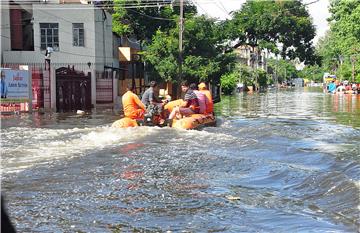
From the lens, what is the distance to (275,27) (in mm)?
43094

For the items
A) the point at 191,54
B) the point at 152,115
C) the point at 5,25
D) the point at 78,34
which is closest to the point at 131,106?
the point at 152,115

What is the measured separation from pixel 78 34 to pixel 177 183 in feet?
90.2

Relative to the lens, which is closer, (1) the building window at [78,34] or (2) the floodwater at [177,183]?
(2) the floodwater at [177,183]

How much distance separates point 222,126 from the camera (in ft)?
57.0

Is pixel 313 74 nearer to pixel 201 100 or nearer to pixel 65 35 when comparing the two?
pixel 65 35

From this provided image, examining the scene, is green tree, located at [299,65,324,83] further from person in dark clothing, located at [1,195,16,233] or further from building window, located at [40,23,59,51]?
person in dark clothing, located at [1,195,16,233]

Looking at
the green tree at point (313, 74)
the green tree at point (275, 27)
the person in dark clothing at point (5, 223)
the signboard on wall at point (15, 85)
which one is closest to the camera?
the person in dark clothing at point (5, 223)

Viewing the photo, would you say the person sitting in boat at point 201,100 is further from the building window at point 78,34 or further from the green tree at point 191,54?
the green tree at point 191,54

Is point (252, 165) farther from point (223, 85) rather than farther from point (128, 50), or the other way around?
point (223, 85)

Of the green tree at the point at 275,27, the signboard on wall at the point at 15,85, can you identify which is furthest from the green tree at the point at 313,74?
the signboard on wall at the point at 15,85

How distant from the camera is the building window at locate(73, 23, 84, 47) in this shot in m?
33.2

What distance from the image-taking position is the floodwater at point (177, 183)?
557 cm

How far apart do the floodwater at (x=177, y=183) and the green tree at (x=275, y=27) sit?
101ft

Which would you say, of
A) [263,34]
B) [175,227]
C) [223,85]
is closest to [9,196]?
[175,227]
